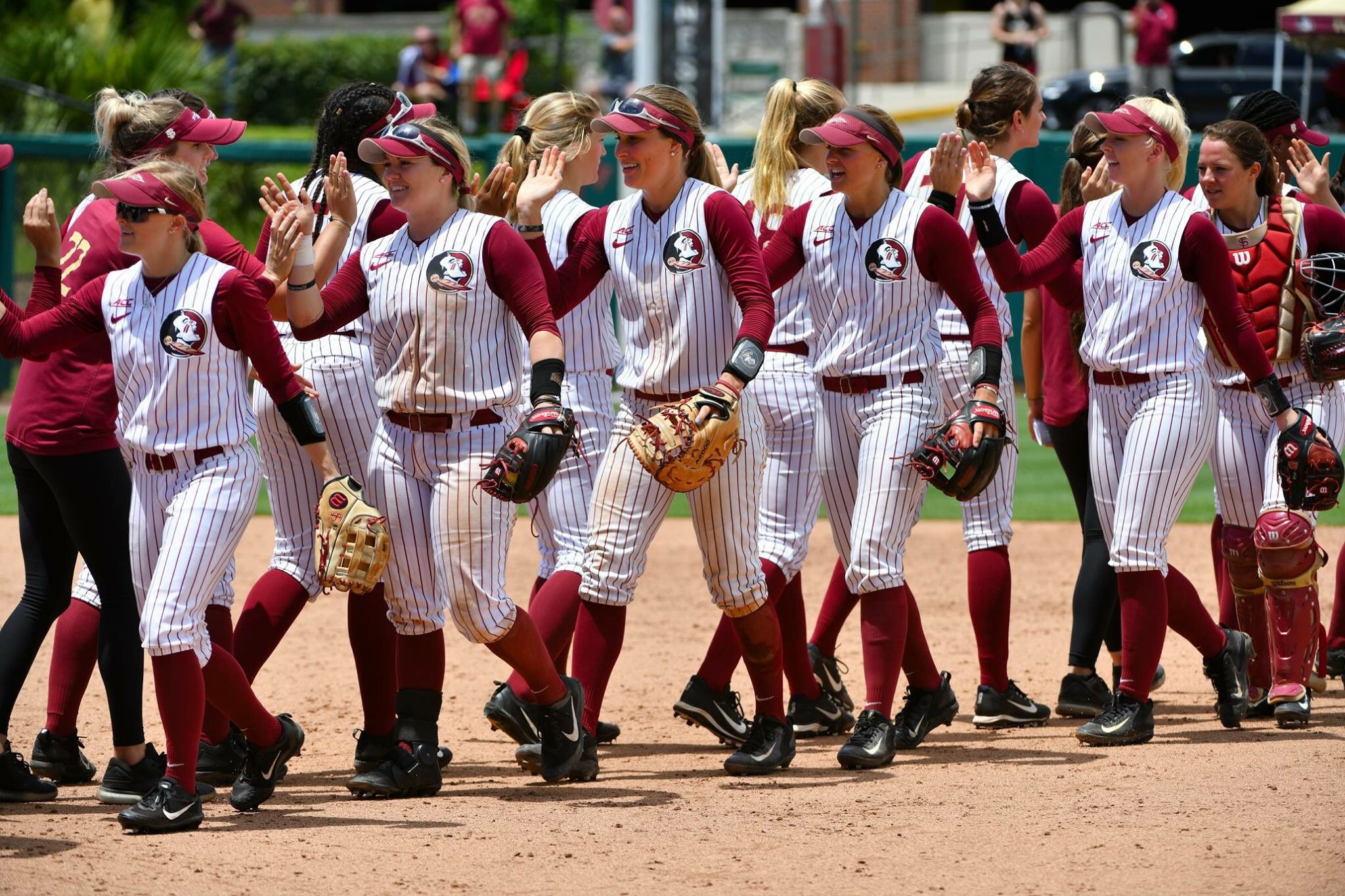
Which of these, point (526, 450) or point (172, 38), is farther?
point (172, 38)

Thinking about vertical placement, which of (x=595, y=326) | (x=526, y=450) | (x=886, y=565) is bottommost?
(x=886, y=565)

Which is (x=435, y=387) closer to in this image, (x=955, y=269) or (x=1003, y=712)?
(x=955, y=269)

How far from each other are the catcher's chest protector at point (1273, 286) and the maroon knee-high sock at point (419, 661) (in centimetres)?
265

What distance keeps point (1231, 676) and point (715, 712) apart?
5.45 feet

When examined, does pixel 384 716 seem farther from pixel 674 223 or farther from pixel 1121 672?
pixel 1121 672

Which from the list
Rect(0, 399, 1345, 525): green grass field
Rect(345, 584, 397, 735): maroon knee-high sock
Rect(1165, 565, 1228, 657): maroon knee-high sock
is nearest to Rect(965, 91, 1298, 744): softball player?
Rect(1165, 565, 1228, 657): maroon knee-high sock

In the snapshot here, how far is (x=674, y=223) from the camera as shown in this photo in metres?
4.94

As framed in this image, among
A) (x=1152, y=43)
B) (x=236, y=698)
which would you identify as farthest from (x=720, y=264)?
(x=1152, y=43)

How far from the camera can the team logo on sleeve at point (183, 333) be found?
4.35 meters

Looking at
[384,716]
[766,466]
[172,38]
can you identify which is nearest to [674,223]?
[766,466]

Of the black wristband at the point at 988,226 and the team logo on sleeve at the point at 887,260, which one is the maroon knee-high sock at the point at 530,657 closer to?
the team logo on sleeve at the point at 887,260

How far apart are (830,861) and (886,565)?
1207 millimetres

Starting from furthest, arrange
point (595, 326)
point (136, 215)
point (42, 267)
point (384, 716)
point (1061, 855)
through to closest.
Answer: point (595, 326) < point (384, 716) < point (42, 267) < point (136, 215) < point (1061, 855)

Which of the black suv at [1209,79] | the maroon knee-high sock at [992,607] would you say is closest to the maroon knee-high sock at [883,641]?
the maroon knee-high sock at [992,607]
